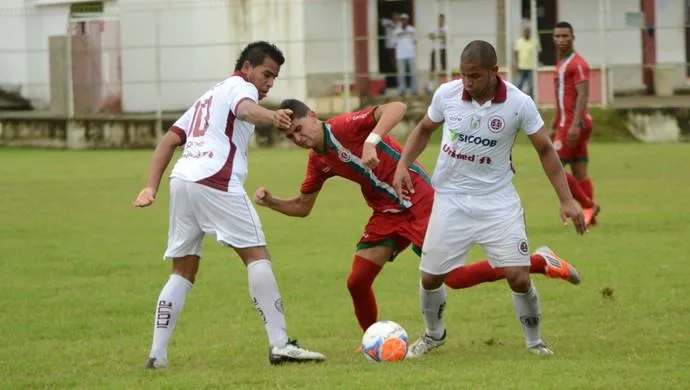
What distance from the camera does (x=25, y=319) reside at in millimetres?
11945

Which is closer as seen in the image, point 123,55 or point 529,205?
point 529,205

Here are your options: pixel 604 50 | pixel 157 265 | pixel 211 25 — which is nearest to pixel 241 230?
pixel 157 265

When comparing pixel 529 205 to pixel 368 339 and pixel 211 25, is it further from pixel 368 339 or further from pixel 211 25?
pixel 211 25

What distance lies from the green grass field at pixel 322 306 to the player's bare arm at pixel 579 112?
114 centimetres

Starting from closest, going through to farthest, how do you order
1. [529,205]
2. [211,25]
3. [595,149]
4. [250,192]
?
[529,205] < [250,192] < [595,149] < [211,25]

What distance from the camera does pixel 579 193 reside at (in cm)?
1692

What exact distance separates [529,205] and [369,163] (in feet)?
38.2

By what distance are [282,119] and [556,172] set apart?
1774 millimetres

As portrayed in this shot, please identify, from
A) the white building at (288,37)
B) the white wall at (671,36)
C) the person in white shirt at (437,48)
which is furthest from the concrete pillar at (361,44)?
the white wall at (671,36)

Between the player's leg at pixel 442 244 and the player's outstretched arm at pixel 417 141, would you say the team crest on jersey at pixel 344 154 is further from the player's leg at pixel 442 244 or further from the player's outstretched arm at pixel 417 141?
the player's leg at pixel 442 244

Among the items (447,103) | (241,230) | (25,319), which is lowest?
(25,319)

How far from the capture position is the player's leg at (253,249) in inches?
362

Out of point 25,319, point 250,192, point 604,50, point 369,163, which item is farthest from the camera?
point 604,50

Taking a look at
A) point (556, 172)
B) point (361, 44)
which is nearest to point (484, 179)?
point (556, 172)
